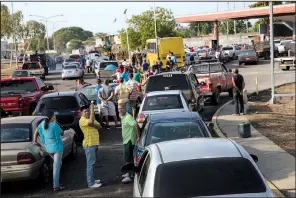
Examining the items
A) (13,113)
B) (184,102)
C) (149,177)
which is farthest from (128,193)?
(13,113)

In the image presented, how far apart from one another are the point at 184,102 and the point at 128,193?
4462 millimetres

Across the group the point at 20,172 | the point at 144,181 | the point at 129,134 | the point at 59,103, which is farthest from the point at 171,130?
the point at 59,103

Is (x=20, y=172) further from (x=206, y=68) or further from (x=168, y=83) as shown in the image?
(x=206, y=68)

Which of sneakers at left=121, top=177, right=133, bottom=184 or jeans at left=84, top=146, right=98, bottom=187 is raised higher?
jeans at left=84, top=146, right=98, bottom=187

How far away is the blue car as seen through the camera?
8.16 meters

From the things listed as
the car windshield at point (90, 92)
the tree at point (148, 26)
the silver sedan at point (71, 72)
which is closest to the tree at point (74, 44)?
the tree at point (148, 26)

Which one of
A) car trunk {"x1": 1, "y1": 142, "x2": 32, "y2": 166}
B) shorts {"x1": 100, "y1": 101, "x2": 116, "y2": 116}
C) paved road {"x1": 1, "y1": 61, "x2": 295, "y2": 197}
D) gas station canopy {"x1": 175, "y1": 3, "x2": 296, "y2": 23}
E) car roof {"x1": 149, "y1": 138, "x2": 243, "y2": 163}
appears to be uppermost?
gas station canopy {"x1": 175, "y1": 3, "x2": 296, "y2": 23}

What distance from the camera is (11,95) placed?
54.5 ft

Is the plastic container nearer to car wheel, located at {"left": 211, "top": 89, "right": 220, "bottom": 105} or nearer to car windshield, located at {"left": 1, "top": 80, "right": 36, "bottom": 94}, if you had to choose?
car wheel, located at {"left": 211, "top": 89, "right": 220, "bottom": 105}

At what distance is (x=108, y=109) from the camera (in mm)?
15664

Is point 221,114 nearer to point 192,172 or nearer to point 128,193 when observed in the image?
point 128,193

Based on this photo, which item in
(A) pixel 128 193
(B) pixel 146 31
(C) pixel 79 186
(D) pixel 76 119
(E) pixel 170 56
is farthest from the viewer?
(B) pixel 146 31

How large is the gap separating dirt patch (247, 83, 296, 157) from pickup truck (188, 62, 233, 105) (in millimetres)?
1389

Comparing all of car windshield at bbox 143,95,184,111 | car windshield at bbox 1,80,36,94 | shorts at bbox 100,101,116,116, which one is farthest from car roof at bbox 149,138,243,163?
car windshield at bbox 1,80,36,94
